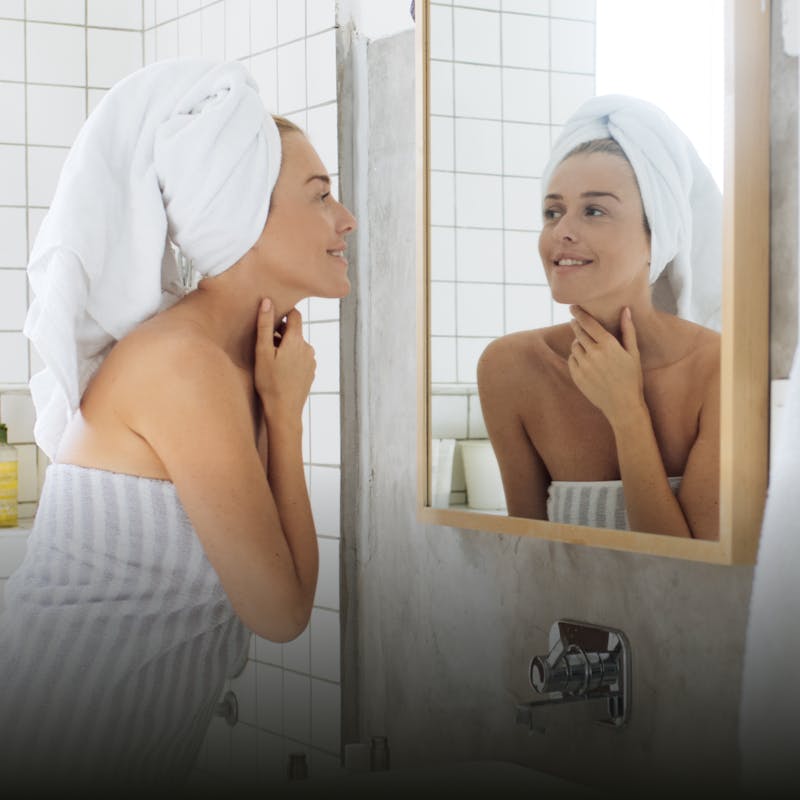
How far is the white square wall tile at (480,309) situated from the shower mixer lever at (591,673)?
15.5 inches

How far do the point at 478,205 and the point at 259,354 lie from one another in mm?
345

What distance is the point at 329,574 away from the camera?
1.82 metres

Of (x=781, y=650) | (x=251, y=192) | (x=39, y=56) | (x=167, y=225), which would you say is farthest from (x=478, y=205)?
(x=39, y=56)

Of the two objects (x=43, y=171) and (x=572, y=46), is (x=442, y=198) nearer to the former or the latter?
(x=572, y=46)

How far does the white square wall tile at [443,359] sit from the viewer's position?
1.56 metres

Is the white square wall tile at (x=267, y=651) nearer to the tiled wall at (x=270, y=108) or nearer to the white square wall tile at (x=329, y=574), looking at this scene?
the tiled wall at (x=270, y=108)

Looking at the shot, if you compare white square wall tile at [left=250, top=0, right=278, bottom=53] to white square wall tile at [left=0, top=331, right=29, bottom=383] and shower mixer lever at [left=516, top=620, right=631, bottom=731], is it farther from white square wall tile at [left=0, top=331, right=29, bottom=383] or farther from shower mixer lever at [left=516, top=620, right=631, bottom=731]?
shower mixer lever at [left=516, top=620, right=631, bottom=731]

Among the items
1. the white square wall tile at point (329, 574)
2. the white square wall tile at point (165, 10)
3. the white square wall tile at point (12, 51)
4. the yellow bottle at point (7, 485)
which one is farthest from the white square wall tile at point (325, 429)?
the white square wall tile at point (12, 51)

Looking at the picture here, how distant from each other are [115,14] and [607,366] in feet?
4.93

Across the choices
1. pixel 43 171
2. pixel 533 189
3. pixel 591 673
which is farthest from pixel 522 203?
pixel 43 171

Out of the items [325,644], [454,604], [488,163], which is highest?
[488,163]

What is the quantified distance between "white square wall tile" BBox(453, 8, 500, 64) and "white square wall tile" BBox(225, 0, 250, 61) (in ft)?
1.89

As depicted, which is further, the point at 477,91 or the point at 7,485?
the point at 7,485

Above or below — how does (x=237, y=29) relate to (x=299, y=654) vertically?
above
